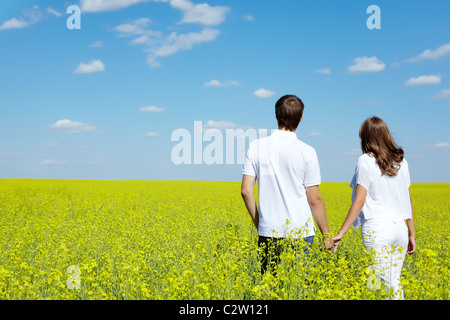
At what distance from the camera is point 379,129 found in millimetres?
3879

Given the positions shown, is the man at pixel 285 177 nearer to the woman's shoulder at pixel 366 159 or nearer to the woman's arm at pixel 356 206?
the woman's arm at pixel 356 206

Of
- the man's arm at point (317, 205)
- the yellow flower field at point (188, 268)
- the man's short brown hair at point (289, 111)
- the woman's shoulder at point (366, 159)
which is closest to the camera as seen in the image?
the yellow flower field at point (188, 268)

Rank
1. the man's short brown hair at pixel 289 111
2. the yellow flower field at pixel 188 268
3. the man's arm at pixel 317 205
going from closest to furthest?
the yellow flower field at pixel 188 268 → the man's short brown hair at pixel 289 111 → the man's arm at pixel 317 205

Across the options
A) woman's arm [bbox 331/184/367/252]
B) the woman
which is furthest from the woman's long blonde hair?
woman's arm [bbox 331/184/367/252]

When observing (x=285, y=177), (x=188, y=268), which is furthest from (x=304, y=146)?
(x=188, y=268)

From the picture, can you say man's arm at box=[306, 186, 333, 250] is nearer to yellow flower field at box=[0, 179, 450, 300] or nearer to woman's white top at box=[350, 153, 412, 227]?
yellow flower field at box=[0, 179, 450, 300]

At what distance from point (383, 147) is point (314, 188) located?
0.78 m

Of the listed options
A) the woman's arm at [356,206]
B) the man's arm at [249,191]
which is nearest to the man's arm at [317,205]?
the woman's arm at [356,206]

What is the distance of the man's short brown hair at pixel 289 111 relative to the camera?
3639mm

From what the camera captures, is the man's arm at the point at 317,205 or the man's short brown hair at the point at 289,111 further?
the man's arm at the point at 317,205

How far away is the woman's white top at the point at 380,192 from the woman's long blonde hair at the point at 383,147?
55 mm

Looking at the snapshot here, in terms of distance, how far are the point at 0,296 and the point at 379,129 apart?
401 cm
